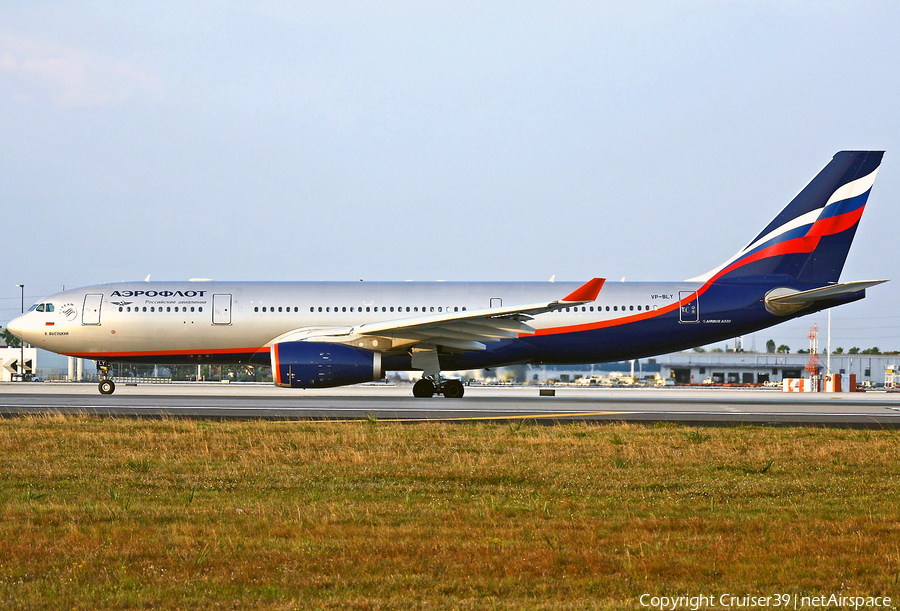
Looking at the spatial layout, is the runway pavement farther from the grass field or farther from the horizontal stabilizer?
the grass field

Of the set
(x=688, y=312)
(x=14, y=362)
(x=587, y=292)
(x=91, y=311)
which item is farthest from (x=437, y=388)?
(x=14, y=362)

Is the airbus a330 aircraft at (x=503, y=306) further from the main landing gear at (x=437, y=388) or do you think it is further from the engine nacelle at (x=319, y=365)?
the engine nacelle at (x=319, y=365)

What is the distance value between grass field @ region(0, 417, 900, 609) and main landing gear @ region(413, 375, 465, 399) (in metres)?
13.8

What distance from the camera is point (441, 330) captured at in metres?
26.7

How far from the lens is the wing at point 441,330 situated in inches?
1001

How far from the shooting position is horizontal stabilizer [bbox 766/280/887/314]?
26.2 metres

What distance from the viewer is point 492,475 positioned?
10.7m

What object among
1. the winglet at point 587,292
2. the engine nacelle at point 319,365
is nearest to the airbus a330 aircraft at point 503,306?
the engine nacelle at point 319,365

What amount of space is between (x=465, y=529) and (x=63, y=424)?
11.9 metres

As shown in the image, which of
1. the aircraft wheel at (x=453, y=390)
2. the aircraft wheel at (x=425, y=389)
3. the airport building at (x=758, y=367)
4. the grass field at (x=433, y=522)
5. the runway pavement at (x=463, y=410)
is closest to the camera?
the grass field at (x=433, y=522)

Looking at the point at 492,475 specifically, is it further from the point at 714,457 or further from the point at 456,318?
the point at 456,318

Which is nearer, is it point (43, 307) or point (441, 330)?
point (441, 330)

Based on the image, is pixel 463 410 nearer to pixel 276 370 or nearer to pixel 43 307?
pixel 276 370

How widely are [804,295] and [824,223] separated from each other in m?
2.93
